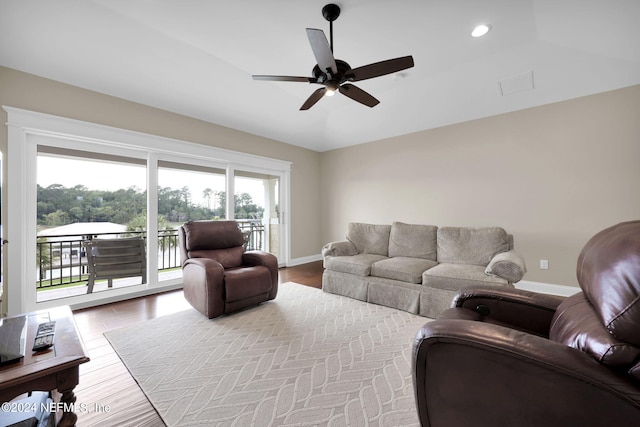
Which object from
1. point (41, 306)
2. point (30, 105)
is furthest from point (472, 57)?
point (41, 306)

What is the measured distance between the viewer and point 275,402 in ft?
4.98

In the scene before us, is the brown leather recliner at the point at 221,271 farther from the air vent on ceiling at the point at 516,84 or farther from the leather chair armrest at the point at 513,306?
the air vent on ceiling at the point at 516,84

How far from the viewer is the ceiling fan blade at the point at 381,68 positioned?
1908 millimetres

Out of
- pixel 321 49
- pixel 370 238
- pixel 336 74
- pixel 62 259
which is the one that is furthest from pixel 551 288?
pixel 62 259

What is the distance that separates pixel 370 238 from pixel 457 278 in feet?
4.93

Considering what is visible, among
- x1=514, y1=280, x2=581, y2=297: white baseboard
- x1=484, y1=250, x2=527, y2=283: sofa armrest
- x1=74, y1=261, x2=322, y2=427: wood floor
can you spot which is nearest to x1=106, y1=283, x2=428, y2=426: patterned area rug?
x1=74, y1=261, x2=322, y2=427: wood floor

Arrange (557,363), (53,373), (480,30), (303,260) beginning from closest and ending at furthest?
(557,363), (53,373), (480,30), (303,260)

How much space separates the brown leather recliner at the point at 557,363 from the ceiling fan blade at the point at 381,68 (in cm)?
161

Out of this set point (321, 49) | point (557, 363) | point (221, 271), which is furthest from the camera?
point (221, 271)

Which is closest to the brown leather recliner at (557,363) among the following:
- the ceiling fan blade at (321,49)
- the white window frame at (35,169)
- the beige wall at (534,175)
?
the ceiling fan blade at (321,49)

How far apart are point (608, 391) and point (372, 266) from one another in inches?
97.3

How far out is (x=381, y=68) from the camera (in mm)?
2004

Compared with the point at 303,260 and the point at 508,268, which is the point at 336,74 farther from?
the point at 303,260

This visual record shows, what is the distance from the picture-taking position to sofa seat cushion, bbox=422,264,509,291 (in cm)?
248
